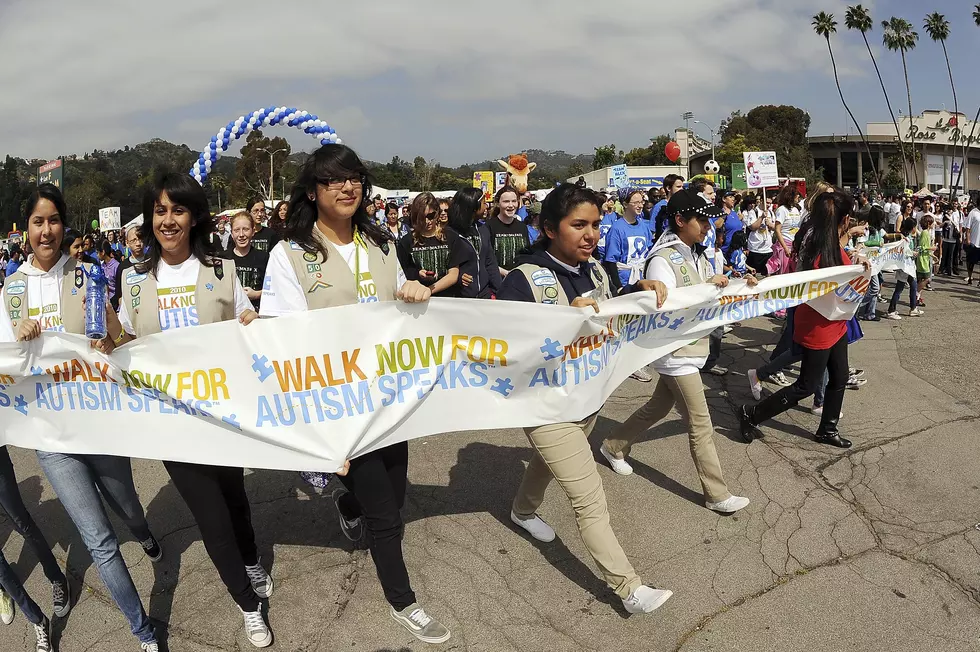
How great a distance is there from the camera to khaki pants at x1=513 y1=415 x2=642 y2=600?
2955 millimetres

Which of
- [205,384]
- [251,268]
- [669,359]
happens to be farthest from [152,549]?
[669,359]

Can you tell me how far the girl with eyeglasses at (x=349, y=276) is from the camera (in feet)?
9.31

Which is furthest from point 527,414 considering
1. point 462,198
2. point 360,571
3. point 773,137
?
point 773,137

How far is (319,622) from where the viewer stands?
318cm

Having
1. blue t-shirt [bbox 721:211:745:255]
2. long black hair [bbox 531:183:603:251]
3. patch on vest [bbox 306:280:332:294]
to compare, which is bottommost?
patch on vest [bbox 306:280:332:294]

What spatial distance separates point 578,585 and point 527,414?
93cm

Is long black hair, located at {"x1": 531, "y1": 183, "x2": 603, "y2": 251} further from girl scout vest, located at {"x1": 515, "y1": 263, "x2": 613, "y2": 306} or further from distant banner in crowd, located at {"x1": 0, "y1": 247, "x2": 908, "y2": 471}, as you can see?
distant banner in crowd, located at {"x1": 0, "y1": 247, "x2": 908, "y2": 471}

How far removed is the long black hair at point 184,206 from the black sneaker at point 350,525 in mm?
1540

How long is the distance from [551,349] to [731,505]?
163 centimetres

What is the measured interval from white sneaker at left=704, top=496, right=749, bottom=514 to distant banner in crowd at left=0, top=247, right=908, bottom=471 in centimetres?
127

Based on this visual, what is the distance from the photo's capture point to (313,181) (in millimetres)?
2832

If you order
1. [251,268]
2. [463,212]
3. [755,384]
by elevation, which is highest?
[463,212]

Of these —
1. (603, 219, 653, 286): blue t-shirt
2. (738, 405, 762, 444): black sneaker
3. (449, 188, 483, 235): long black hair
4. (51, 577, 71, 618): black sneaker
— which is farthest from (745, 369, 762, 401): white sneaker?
(51, 577, 71, 618): black sneaker

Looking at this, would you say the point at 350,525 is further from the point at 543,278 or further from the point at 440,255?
the point at 440,255
